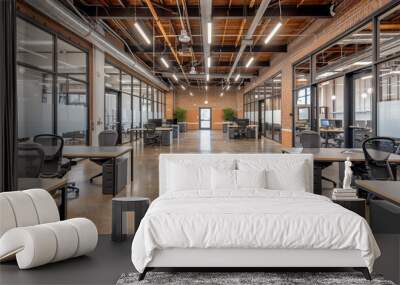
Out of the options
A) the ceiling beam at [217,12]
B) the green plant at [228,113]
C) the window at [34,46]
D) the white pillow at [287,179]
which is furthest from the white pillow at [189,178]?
the green plant at [228,113]

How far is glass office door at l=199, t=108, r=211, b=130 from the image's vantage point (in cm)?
3709

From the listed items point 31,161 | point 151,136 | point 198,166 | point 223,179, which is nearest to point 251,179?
point 223,179

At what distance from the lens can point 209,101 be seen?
121 ft

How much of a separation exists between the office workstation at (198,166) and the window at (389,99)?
37 mm

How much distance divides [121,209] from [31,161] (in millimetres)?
1934

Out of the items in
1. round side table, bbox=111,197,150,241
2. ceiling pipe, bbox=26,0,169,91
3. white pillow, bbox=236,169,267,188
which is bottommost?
round side table, bbox=111,197,150,241

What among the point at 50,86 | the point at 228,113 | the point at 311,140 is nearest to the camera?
the point at 311,140

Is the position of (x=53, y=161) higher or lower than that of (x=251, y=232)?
higher

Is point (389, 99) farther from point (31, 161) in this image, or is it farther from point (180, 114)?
point (180, 114)

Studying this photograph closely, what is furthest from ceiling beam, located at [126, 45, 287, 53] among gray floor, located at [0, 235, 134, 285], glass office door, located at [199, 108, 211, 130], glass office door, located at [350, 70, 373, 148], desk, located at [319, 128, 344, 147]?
glass office door, located at [199, 108, 211, 130]

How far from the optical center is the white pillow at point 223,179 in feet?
13.8

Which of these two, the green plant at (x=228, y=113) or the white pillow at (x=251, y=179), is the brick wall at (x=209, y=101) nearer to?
the green plant at (x=228, y=113)

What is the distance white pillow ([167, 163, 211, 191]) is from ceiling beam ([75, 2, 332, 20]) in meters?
6.92

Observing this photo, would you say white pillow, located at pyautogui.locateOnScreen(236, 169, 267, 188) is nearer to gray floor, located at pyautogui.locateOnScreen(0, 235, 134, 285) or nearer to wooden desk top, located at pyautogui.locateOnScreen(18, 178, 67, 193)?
gray floor, located at pyautogui.locateOnScreen(0, 235, 134, 285)
